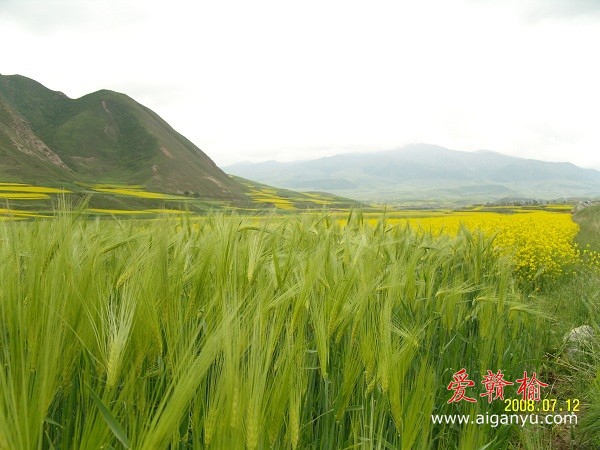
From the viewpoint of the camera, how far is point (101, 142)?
112000 mm

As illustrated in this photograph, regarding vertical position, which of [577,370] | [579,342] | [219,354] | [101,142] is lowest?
[577,370]

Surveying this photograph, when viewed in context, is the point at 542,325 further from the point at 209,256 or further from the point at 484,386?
the point at 209,256

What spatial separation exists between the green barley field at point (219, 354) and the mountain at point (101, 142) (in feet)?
254

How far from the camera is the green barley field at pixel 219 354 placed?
0.88m

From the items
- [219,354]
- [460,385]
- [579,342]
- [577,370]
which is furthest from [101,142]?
[219,354]

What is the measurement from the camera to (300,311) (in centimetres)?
148

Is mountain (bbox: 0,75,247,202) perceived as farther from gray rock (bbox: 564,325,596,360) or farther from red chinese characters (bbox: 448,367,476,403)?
red chinese characters (bbox: 448,367,476,403)

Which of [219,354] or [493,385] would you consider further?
[493,385]

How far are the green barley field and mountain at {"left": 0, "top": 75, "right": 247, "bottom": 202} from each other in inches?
3046

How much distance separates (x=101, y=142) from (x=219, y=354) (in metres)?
126

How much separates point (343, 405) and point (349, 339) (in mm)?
318

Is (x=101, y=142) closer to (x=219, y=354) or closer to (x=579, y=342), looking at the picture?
(x=579, y=342)

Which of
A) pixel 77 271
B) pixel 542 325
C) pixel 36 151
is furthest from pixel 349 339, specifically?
pixel 36 151

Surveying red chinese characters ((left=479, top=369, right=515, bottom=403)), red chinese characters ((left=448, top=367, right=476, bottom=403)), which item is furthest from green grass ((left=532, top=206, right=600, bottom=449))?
Result: red chinese characters ((left=448, top=367, right=476, bottom=403))
